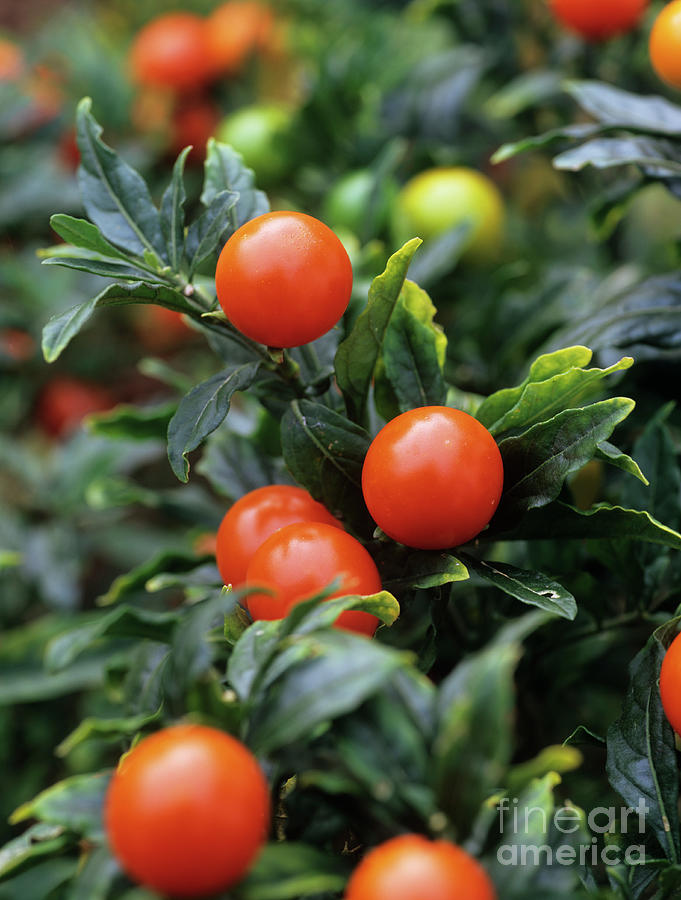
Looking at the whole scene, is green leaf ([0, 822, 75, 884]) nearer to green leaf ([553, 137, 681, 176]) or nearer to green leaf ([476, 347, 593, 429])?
green leaf ([476, 347, 593, 429])

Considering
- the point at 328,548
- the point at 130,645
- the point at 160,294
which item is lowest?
the point at 130,645

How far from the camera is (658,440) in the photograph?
0.65m

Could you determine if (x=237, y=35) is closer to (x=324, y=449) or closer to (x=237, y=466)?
(x=237, y=466)

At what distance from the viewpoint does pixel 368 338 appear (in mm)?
557

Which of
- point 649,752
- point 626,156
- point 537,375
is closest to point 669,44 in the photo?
point 626,156

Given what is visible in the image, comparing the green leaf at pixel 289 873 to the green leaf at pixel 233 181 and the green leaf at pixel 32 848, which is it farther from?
the green leaf at pixel 233 181

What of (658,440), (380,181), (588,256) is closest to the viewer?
(658,440)

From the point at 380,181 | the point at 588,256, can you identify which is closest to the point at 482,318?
the point at 380,181

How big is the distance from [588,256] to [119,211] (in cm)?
94

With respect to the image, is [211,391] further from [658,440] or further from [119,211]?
[658,440]

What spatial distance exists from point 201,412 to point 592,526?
0.89ft

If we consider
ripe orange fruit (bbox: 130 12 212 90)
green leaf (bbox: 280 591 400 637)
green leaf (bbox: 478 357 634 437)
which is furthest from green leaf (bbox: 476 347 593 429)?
ripe orange fruit (bbox: 130 12 212 90)

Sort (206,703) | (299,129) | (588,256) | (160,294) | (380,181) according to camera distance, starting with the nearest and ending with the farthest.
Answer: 1. (206,703)
2. (160,294)
3. (380,181)
4. (299,129)
5. (588,256)

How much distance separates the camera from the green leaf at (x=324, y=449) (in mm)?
546
